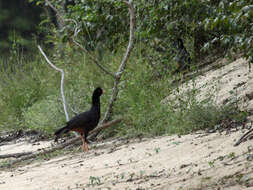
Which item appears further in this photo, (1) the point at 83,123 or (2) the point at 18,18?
(2) the point at 18,18

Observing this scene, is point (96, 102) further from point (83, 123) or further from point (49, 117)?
point (49, 117)

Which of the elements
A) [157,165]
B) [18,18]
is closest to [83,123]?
[157,165]

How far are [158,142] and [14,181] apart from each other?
5.07 ft

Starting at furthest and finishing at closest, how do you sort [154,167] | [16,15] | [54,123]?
1. [16,15]
2. [54,123]
3. [154,167]

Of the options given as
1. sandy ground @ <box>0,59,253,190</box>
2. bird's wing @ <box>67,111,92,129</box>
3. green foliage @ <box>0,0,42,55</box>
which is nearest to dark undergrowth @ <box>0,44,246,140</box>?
sandy ground @ <box>0,59,253,190</box>

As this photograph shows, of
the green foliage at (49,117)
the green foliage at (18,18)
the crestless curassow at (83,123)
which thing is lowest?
the green foliage at (49,117)

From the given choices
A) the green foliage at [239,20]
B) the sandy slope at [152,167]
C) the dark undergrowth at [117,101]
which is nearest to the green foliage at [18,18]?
the dark undergrowth at [117,101]

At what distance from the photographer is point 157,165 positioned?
447 centimetres

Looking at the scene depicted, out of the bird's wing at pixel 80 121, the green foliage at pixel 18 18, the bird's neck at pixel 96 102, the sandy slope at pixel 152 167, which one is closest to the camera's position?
the sandy slope at pixel 152 167

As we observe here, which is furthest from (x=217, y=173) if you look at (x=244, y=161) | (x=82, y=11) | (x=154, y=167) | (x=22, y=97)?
(x=22, y=97)

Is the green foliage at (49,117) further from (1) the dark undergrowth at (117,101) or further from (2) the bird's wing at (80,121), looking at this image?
(2) the bird's wing at (80,121)

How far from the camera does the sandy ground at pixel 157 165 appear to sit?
349 cm

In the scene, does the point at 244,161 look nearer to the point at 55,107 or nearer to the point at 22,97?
the point at 55,107

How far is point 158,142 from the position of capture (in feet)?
18.4
